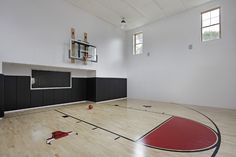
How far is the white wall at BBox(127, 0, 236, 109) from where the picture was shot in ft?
16.3

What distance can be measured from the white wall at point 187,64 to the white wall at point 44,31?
2601mm

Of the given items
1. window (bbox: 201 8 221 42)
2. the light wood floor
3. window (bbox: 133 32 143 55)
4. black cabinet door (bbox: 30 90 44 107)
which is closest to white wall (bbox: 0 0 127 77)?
black cabinet door (bbox: 30 90 44 107)

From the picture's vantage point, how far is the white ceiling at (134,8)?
212 inches

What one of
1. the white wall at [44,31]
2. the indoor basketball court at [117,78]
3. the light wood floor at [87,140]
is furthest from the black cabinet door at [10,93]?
the light wood floor at [87,140]

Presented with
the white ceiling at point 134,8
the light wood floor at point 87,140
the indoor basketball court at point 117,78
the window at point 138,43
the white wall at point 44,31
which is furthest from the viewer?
the window at point 138,43

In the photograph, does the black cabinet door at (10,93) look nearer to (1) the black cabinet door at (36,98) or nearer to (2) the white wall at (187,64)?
(1) the black cabinet door at (36,98)

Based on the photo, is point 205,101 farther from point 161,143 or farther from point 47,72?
point 47,72

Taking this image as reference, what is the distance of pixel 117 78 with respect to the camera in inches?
307

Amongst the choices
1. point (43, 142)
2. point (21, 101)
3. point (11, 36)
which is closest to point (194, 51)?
point (43, 142)

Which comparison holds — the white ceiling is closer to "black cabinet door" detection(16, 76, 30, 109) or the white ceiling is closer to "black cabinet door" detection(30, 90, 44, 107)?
"black cabinet door" detection(16, 76, 30, 109)

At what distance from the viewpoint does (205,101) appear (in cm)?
547

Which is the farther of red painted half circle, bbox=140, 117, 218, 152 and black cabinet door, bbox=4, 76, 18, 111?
black cabinet door, bbox=4, 76, 18, 111

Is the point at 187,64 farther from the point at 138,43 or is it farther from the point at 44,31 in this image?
the point at 44,31

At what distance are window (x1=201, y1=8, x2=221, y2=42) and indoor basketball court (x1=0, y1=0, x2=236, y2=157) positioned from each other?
1.4 inches
